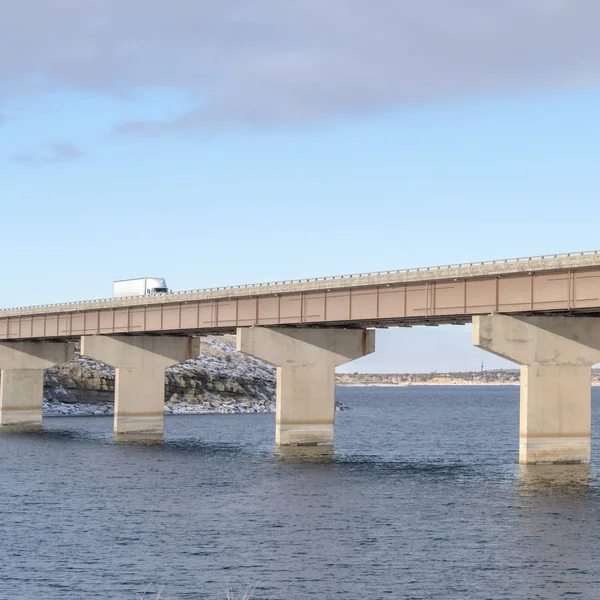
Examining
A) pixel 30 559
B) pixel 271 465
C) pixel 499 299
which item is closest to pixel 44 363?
pixel 271 465

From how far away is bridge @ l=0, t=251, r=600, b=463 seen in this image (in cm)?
5969

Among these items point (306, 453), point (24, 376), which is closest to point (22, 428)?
point (24, 376)

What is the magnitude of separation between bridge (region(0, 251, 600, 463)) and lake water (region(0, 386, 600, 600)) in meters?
4.33

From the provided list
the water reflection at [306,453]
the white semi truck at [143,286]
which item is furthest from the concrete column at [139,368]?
the water reflection at [306,453]

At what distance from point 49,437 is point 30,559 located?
57373 mm

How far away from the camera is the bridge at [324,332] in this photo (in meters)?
59.7

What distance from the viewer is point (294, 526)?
41.3 meters

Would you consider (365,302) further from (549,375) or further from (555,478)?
(555,478)

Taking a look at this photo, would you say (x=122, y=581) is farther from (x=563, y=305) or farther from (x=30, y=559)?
(x=563, y=305)

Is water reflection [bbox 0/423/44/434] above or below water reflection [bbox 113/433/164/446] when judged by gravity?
below

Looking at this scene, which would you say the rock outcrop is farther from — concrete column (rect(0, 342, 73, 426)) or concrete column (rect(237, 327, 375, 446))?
concrete column (rect(237, 327, 375, 446))

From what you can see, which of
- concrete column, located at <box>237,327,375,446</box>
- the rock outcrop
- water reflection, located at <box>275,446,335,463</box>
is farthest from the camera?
the rock outcrop

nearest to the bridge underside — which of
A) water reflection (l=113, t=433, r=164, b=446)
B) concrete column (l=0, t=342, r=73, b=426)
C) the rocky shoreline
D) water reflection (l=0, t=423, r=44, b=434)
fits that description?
concrete column (l=0, t=342, r=73, b=426)

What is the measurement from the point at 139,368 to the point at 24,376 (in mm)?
22896
